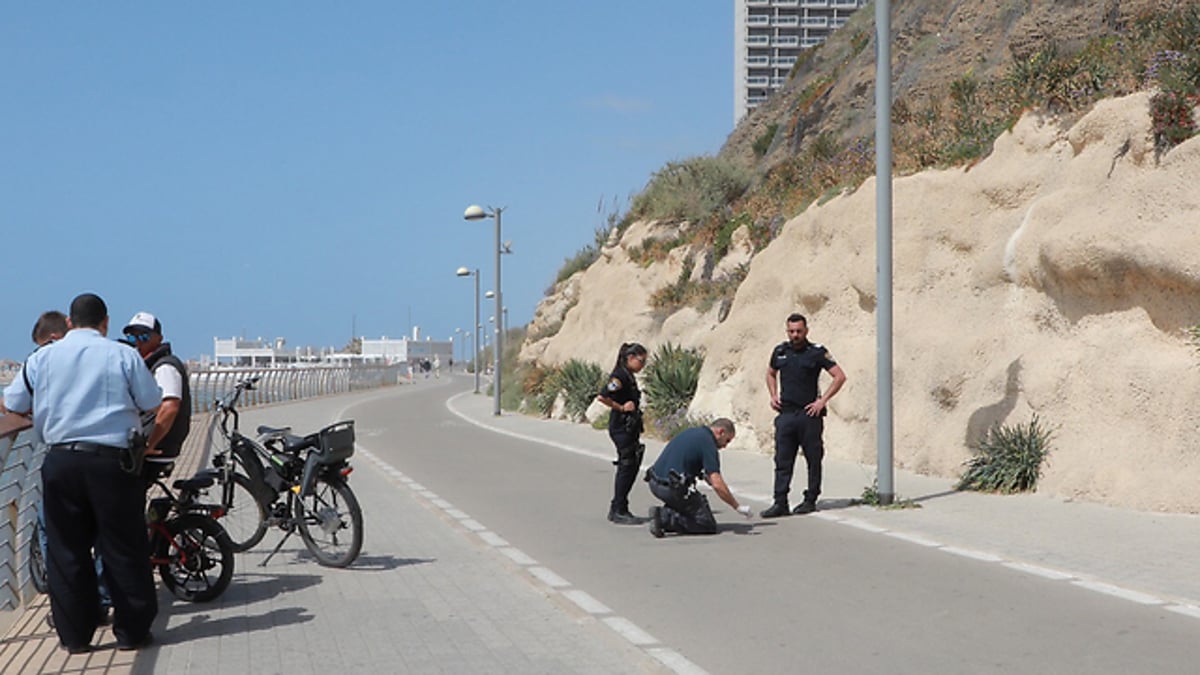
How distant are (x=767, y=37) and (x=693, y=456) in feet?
373

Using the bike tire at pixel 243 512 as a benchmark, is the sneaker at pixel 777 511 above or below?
below

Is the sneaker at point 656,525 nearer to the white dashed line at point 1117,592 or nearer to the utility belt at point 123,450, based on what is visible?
the white dashed line at point 1117,592

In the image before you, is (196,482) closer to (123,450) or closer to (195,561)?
(195,561)

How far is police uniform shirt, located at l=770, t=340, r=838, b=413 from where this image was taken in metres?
13.3

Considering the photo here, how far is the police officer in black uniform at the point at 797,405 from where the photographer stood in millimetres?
13312

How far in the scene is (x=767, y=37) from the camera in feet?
397

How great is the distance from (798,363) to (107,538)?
7.62m

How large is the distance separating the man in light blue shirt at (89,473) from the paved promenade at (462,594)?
284mm

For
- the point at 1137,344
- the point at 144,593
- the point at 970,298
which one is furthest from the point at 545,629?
the point at 970,298

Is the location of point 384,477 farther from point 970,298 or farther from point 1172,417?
point 1172,417

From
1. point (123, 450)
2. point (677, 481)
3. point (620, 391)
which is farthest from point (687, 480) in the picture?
point (123, 450)

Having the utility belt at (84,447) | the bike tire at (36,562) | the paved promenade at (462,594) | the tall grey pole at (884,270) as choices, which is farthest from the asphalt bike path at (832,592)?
the bike tire at (36,562)

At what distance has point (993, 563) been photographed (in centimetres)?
1010

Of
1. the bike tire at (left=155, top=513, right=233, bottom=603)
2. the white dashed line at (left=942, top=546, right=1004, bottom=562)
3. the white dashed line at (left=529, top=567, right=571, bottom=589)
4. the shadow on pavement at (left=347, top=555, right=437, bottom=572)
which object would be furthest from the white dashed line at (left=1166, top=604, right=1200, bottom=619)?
the bike tire at (left=155, top=513, right=233, bottom=603)
